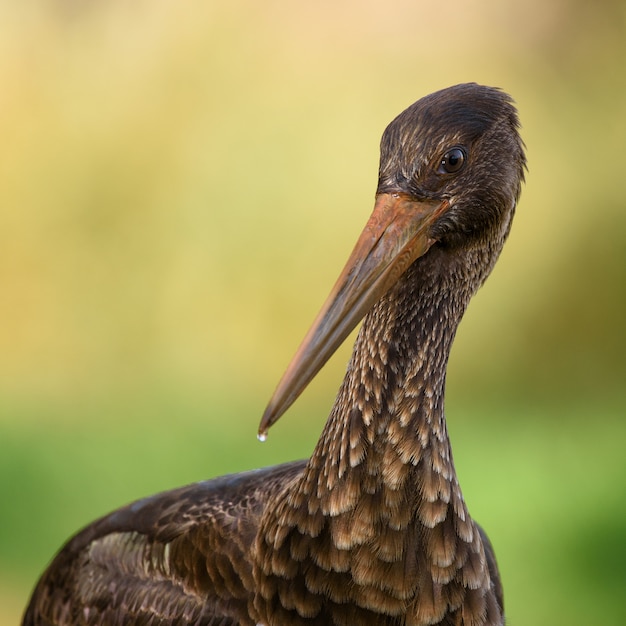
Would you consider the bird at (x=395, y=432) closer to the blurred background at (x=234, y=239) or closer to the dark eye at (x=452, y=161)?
the dark eye at (x=452, y=161)

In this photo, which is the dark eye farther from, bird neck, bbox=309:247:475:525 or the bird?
bird neck, bbox=309:247:475:525

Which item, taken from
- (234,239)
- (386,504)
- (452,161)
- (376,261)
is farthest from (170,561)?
(234,239)

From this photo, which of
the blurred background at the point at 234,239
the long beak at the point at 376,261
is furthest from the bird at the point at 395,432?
the blurred background at the point at 234,239

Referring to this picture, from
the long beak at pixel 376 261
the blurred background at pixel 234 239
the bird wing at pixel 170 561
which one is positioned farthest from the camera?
the blurred background at pixel 234 239

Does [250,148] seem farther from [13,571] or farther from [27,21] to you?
[13,571]

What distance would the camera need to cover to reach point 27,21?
17.4ft

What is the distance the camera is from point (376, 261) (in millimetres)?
1800

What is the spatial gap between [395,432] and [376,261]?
0.99ft

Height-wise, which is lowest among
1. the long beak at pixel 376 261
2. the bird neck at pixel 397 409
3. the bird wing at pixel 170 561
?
the bird wing at pixel 170 561

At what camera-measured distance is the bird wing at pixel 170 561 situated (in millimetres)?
1945

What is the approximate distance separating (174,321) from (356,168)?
3.99 feet

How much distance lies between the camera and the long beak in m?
1.77

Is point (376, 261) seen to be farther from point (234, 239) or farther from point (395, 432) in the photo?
point (234, 239)

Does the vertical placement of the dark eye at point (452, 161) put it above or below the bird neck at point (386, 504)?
above
